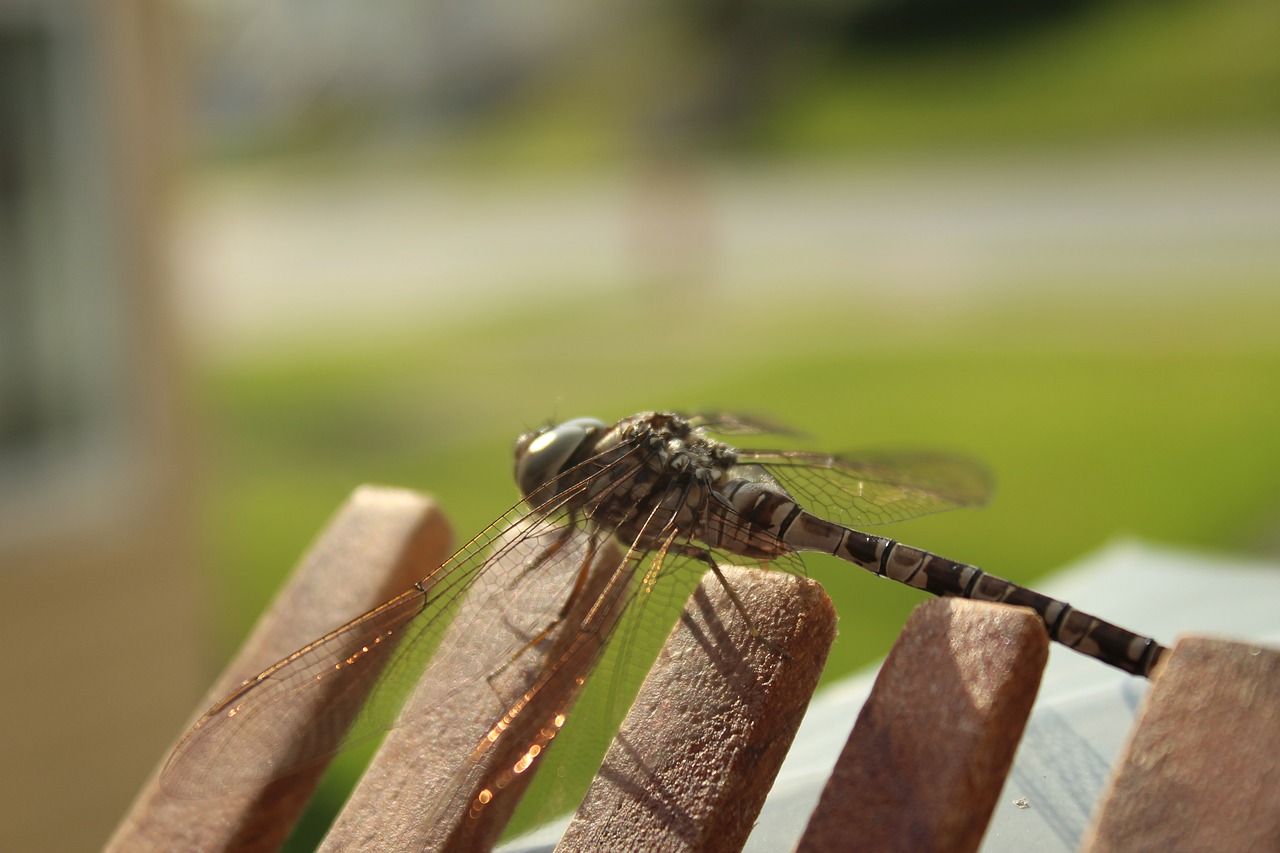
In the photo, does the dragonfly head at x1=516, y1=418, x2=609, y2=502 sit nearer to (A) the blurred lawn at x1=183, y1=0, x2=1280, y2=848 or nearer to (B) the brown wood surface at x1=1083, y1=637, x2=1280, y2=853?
(A) the blurred lawn at x1=183, y1=0, x2=1280, y2=848

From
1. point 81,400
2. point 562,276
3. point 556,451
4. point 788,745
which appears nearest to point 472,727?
point 788,745

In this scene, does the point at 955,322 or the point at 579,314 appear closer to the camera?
the point at 955,322

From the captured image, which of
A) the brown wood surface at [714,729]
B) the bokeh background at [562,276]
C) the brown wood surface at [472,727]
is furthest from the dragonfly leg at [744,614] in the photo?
the bokeh background at [562,276]

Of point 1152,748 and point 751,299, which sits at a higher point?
point 751,299

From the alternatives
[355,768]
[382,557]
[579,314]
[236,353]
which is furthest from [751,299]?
[382,557]

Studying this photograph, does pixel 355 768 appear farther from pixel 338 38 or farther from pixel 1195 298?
pixel 338 38

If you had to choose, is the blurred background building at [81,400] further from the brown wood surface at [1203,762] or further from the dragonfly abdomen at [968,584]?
the brown wood surface at [1203,762]
